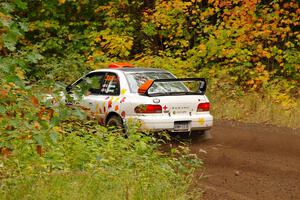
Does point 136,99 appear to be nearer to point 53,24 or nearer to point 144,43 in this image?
point 144,43

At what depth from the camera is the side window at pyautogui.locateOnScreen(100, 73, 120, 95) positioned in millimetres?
11823

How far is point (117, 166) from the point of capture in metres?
7.80

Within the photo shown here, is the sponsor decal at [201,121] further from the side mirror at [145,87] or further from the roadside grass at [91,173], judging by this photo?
the roadside grass at [91,173]

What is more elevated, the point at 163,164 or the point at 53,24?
the point at 53,24

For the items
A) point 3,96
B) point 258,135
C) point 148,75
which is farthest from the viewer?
Answer: point 258,135

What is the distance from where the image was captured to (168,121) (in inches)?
436

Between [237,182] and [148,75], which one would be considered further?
[148,75]

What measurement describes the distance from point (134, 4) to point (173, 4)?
313cm

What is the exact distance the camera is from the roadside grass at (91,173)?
20.9ft

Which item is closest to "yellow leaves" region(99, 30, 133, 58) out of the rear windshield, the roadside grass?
the rear windshield

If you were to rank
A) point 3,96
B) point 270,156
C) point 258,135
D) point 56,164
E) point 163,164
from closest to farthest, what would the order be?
point 3,96 < point 56,164 < point 163,164 < point 270,156 < point 258,135

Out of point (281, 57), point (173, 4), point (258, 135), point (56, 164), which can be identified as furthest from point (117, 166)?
point (173, 4)

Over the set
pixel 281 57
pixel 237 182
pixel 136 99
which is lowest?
pixel 237 182

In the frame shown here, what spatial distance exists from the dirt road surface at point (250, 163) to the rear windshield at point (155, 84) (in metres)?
1.15
